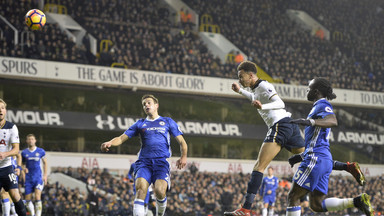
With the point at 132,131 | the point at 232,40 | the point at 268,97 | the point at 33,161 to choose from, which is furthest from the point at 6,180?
the point at 232,40

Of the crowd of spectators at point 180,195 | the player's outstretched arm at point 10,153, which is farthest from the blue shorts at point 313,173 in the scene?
the crowd of spectators at point 180,195

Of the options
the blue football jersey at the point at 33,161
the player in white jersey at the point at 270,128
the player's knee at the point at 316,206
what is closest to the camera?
the player's knee at the point at 316,206

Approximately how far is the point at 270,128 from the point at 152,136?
210cm

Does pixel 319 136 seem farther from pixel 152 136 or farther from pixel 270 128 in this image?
pixel 152 136

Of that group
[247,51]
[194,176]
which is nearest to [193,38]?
[247,51]

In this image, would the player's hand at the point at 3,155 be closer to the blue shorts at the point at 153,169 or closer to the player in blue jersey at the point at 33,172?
the blue shorts at the point at 153,169

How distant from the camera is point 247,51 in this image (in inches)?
1435

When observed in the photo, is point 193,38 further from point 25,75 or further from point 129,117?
point 25,75

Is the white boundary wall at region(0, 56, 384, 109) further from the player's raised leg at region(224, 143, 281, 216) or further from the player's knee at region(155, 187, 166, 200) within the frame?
the player's raised leg at region(224, 143, 281, 216)

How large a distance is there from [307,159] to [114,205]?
15.1m

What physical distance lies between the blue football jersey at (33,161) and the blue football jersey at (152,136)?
7.04 metres

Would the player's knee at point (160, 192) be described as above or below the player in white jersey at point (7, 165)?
below

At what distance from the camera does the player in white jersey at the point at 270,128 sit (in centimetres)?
881

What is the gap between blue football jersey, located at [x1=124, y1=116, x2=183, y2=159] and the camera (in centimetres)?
1005
